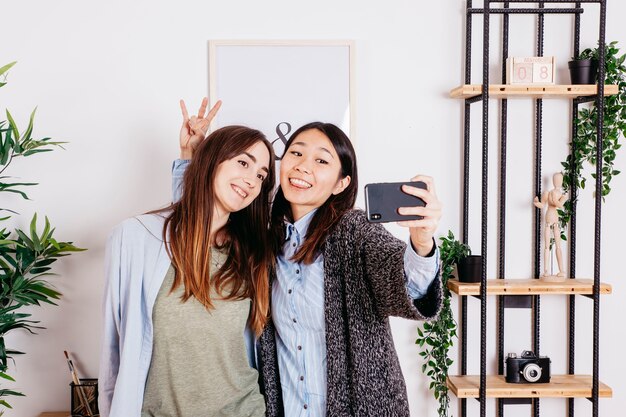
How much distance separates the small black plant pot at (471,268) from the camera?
221 centimetres

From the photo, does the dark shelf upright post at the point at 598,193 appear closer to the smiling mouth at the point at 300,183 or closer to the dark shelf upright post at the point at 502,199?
the dark shelf upright post at the point at 502,199

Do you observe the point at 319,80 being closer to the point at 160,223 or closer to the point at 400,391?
the point at 160,223

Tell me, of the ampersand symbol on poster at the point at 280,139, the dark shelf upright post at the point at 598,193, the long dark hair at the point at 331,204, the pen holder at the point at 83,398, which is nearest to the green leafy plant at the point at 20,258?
the pen holder at the point at 83,398

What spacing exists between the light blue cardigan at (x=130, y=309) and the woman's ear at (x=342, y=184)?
0.50 metres

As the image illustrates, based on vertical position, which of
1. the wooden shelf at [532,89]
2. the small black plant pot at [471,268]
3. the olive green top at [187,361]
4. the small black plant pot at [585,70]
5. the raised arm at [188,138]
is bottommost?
the olive green top at [187,361]

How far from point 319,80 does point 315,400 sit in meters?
1.24

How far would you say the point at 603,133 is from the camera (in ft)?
7.53

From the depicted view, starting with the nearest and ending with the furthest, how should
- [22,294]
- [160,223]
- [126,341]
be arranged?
[126,341]
[160,223]
[22,294]

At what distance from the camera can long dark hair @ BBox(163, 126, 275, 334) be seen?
158 cm

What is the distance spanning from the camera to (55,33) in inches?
90.5

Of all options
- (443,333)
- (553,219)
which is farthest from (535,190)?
(443,333)

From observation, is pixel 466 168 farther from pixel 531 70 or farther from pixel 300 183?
pixel 300 183

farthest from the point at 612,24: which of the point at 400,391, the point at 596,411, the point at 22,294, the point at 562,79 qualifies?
the point at 22,294

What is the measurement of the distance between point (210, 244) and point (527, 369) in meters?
1.35
